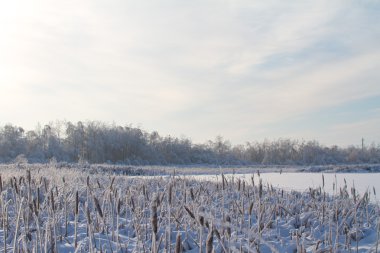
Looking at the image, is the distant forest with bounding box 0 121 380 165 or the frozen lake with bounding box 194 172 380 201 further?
the distant forest with bounding box 0 121 380 165

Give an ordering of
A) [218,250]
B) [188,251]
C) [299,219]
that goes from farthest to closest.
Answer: [299,219], [188,251], [218,250]

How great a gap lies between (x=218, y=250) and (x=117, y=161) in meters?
57.3

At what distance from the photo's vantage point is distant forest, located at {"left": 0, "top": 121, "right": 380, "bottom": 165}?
57375 millimetres

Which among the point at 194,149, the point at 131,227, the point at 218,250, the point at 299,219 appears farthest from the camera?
the point at 194,149

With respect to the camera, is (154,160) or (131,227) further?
(154,160)

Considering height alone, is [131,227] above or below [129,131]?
below

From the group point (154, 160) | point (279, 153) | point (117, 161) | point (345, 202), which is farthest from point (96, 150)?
point (345, 202)

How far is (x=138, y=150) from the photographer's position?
62.5 meters

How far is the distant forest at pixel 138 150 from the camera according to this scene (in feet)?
188

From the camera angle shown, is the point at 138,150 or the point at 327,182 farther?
the point at 138,150

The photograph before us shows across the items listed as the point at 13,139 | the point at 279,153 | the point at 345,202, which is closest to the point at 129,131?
the point at 13,139

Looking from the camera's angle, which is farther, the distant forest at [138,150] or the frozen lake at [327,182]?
the distant forest at [138,150]

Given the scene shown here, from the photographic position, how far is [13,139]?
5719 cm

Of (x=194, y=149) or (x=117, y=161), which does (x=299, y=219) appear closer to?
(x=117, y=161)
